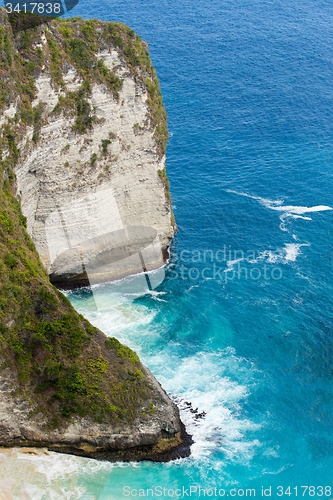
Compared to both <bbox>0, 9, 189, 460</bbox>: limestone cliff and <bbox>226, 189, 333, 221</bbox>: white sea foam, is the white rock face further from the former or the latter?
<bbox>226, 189, 333, 221</bbox>: white sea foam

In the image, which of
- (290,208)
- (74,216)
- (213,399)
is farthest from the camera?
(290,208)

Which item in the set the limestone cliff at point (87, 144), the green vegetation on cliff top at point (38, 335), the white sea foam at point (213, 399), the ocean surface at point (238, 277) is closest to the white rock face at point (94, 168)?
the limestone cliff at point (87, 144)

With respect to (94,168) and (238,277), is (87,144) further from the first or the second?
(238,277)

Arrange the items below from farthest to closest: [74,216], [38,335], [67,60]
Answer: [74,216], [67,60], [38,335]

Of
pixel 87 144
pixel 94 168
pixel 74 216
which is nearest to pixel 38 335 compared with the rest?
pixel 74 216

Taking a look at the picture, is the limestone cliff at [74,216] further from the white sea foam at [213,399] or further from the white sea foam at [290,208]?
the white sea foam at [290,208]

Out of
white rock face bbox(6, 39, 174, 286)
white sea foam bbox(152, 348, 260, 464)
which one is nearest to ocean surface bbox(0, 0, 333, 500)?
white sea foam bbox(152, 348, 260, 464)

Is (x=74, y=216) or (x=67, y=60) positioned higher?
(x=67, y=60)

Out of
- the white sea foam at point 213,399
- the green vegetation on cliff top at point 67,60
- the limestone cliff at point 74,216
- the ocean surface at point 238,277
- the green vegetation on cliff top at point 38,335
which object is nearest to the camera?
the green vegetation on cliff top at point 38,335
